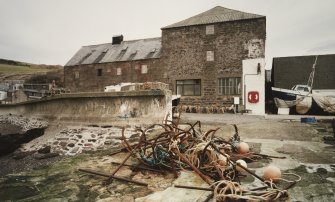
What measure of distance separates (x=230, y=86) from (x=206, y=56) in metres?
2.97

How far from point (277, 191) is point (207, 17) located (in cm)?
1868

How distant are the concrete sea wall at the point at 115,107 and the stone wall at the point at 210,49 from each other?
466 inches

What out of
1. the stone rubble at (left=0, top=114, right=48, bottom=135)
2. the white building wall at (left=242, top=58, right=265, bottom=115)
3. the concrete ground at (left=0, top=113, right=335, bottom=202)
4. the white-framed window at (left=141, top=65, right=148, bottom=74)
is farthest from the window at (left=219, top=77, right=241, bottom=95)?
the stone rubble at (left=0, top=114, right=48, bottom=135)

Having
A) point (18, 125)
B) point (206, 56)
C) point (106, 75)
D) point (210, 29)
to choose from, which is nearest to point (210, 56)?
point (206, 56)

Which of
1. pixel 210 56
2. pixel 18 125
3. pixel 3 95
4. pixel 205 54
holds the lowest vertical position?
pixel 18 125

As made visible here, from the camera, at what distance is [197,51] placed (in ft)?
62.6

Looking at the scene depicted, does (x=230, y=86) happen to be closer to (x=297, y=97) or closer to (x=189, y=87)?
(x=189, y=87)

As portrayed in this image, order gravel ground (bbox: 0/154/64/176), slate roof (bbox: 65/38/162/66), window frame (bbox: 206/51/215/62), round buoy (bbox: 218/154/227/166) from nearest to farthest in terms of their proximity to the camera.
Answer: round buoy (bbox: 218/154/227/166) < gravel ground (bbox: 0/154/64/176) < window frame (bbox: 206/51/215/62) < slate roof (bbox: 65/38/162/66)

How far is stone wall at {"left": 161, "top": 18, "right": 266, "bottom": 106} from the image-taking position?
57.7ft

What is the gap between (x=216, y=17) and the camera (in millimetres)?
19344

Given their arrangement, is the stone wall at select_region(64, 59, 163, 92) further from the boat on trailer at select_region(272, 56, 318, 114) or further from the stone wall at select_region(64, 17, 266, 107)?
the boat on trailer at select_region(272, 56, 318, 114)

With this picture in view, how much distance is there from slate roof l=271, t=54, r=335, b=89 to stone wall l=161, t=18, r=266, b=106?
3803mm

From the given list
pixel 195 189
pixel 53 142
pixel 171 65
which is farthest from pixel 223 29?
pixel 195 189

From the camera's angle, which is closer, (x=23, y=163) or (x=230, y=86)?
(x=23, y=163)
